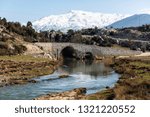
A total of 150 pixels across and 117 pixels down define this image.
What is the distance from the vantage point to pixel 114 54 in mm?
174375

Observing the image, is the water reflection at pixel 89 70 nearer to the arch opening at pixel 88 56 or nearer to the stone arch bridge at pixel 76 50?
the stone arch bridge at pixel 76 50

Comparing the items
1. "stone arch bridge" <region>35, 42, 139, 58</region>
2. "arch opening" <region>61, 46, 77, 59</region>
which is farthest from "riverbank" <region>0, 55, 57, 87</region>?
"arch opening" <region>61, 46, 77, 59</region>

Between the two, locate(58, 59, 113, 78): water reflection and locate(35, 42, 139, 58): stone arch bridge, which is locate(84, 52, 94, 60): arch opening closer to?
locate(35, 42, 139, 58): stone arch bridge

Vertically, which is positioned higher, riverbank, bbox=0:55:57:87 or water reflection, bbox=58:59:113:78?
riverbank, bbox=0:55:57:87

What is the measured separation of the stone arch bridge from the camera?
15550cm

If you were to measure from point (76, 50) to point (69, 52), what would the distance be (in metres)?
6.27

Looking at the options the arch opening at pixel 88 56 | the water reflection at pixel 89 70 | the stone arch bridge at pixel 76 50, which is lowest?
the water reflection at pixel 89 70

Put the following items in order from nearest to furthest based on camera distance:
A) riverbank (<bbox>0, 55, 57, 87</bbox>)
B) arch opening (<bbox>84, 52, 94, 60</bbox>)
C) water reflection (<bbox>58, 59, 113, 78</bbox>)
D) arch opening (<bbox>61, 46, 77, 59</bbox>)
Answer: riverbank (<bbox>0, 55, 57, 87</bbox>)
water reflection (<bbox>58, 59, 113, 78</bbox>)
arch opening (<bbox>61, 46, 77, 59</bbox>)
arch opening (<bbox>84, 52, 94, 60</bbox>)

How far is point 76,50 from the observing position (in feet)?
550

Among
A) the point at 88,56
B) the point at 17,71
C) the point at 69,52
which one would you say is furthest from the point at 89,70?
the point at 69,52

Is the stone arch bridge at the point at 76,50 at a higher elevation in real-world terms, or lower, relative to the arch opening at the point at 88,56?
higher

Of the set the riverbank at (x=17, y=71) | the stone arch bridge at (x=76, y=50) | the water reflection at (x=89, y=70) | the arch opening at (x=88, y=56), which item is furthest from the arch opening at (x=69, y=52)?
the riverbank at (x=17, y=71)

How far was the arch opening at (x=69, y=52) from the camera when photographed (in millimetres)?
168350

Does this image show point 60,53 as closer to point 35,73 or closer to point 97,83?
point 35,73
